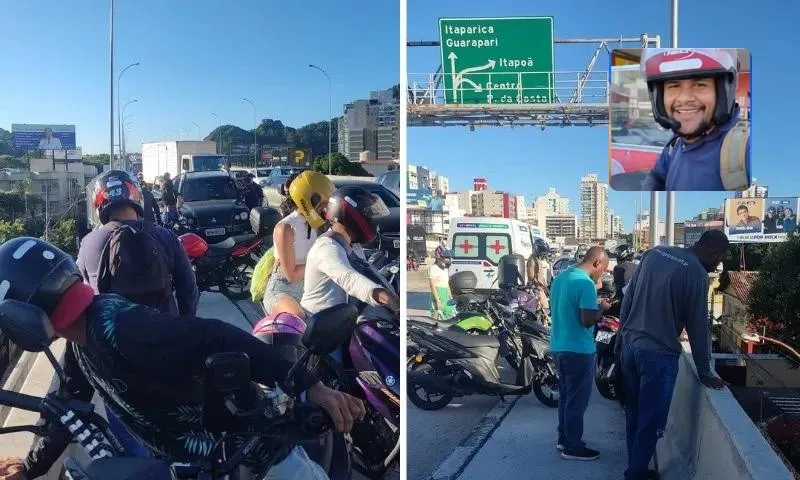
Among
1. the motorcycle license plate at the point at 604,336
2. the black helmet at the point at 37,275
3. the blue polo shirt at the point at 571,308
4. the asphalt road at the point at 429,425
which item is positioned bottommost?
the asphalt road at the point at 429,425

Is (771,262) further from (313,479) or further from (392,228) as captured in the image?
(313,479)

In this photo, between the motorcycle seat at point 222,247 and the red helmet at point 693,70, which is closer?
the motorcycle seat at point 222,247

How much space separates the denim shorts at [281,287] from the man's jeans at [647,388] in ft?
3.28

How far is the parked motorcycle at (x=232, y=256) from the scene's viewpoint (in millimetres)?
1370

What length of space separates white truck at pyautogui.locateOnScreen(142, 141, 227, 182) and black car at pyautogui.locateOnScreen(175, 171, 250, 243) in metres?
0.02

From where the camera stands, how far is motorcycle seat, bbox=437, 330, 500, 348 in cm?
209

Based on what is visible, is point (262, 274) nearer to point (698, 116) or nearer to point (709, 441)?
point (698, 116)

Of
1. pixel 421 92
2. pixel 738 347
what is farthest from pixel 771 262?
pixel 421 92

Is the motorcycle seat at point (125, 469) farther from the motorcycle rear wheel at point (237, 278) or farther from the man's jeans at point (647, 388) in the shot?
the man's jeans at point (647, 388)

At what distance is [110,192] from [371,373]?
1.92ft

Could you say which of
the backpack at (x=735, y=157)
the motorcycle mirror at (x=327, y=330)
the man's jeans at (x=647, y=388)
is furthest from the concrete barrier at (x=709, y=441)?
the motorcycle mirror at (x=327, y=330)

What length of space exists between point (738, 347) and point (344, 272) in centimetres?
121

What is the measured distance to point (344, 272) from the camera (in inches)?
55.9

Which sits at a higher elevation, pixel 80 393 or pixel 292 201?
pixel 292 201
